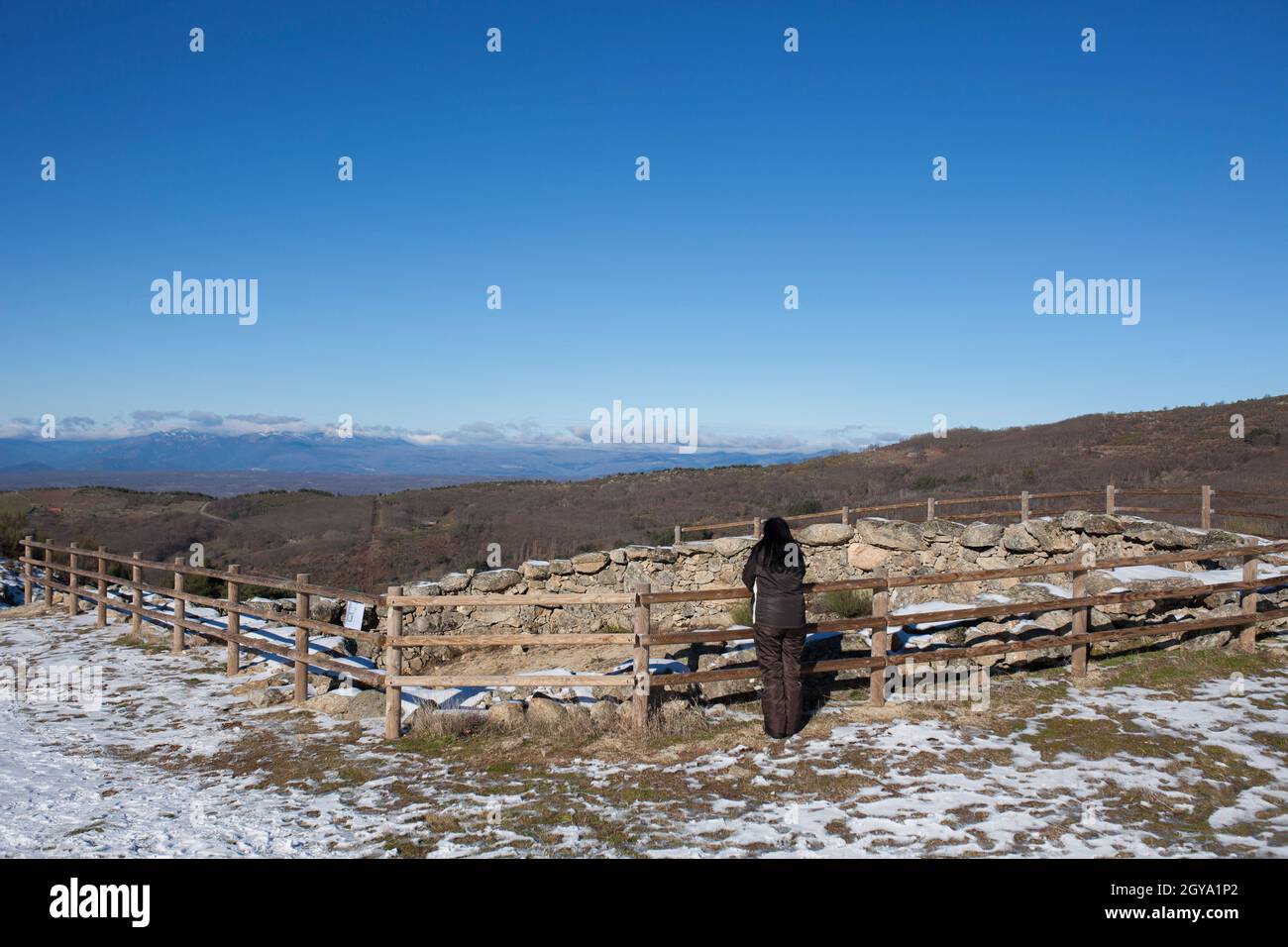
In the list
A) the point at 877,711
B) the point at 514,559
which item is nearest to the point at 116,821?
the point at 877,711

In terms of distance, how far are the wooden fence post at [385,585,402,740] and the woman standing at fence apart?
12.9 ft

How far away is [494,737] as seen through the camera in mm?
8258

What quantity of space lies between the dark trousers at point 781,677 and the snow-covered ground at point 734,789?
0.25m

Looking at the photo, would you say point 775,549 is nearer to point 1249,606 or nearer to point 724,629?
point 724,629

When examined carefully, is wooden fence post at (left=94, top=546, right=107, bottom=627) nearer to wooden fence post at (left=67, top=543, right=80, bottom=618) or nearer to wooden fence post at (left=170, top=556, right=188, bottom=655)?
wooden fence post at (left=67, top=543, right=80, bottom=618)

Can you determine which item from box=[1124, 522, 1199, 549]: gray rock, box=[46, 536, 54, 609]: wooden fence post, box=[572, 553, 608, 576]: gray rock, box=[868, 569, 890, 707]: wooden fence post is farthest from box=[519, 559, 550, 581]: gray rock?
box=[46, 536, 54, 609]: wooden fence post

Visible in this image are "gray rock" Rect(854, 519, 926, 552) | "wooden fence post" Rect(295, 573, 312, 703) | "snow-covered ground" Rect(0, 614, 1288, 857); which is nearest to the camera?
"snow-covered ground" Rect(0, 614, 1288, 857)

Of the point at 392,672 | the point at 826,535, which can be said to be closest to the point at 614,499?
the point at 826,535

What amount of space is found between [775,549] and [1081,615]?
4640mm

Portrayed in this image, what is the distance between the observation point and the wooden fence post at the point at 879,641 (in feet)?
28.3

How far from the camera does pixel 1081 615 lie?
9.50 metres

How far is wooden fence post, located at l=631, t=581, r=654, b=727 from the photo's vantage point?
8.12m

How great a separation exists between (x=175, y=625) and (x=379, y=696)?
20.5ft
